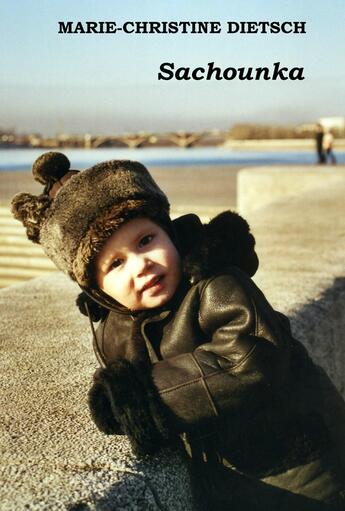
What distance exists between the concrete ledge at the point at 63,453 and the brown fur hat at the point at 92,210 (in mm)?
448

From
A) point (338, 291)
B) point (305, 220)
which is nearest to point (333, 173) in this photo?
point (305, 220)

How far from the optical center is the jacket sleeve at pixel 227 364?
5.96ft

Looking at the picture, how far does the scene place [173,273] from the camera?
1.97m

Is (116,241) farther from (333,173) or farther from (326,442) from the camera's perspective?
(333,173)

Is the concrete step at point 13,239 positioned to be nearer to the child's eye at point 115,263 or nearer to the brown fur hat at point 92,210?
the brown fur hat at point 92,210

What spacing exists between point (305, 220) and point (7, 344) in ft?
13.9

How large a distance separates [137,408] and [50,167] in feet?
2.63

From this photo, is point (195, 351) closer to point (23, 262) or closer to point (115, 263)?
point (115, 263)

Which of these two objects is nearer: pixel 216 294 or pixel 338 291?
pixel 216 294

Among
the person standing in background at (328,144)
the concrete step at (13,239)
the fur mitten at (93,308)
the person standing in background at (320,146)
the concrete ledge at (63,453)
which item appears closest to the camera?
the concrete ledge at (63,453)

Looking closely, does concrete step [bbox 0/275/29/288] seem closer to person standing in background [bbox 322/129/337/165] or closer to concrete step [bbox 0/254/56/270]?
concrete step [bbox 0/254/56/270]

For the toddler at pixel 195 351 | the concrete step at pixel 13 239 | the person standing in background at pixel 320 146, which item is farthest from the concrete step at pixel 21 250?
the person standing in background at pixel 320 146

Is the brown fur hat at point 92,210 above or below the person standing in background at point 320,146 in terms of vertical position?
above

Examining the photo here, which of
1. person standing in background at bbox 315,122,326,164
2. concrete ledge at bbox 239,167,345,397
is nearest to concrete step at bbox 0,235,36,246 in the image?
concrete ledge at bbox 239,167,345,397
